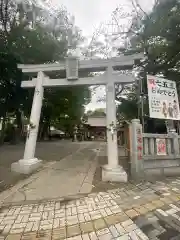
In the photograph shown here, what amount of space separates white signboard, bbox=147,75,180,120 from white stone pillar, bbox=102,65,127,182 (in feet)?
4.08

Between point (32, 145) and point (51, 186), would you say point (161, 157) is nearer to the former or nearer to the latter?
point (51, 186)

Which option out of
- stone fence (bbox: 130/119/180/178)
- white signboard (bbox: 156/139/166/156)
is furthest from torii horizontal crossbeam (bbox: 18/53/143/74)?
white signboard (bbox: 156/139/166/156)

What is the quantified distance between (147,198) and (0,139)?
14665mm

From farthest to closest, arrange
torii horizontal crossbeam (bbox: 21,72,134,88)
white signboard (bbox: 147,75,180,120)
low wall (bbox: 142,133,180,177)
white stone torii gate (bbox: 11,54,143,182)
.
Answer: torii horizontal crossbeam (bbox: 21,72,134,88), white signboard (bbox: 147,75,180,120), white stone torii gate (bbox: 11,54,143,182), low wall (bbox: 142,133,180,177)

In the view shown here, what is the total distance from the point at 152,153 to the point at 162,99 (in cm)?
188

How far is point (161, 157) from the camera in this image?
582cm

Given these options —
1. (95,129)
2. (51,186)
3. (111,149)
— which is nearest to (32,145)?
(51,186)

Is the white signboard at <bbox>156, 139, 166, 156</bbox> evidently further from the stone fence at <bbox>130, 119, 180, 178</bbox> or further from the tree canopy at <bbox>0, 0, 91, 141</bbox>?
the tree canopy at <bbox>0, 0, 91, 141</bbox>

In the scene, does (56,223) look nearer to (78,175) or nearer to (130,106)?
(78,175)

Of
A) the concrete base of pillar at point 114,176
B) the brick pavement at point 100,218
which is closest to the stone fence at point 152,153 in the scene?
the concrete base of pillar at point 114,176

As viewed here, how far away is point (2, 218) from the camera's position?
10.8ft

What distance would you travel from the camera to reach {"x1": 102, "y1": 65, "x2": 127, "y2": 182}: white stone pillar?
5371mm

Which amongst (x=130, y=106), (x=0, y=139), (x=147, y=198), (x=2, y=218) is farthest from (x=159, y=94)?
(x=0, y=139)

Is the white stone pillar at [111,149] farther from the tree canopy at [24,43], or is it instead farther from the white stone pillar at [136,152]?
the tree canopy at [24,43]
